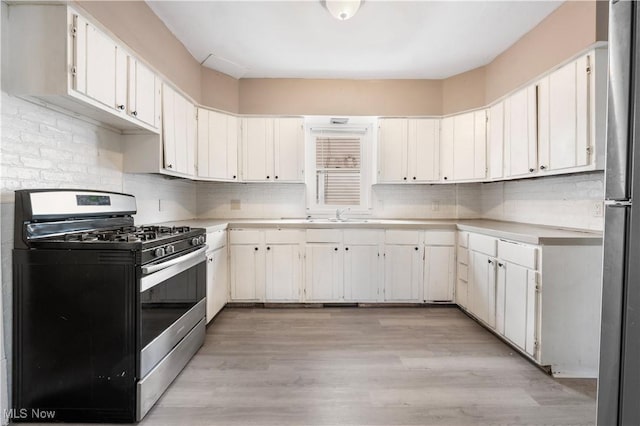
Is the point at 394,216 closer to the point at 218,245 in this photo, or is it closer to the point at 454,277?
the point at 454,277

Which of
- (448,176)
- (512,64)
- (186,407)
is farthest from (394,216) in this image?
(186,407)

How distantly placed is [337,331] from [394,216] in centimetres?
188

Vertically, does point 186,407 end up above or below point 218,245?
below

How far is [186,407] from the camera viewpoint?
6.00 feet

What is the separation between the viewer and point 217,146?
3639mm

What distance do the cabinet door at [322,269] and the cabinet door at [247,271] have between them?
1.79 feet

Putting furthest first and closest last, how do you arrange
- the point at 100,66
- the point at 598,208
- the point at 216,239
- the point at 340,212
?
the point at 340,212 → the point at 216,239 → the point at 598,208 → the point at 100,66

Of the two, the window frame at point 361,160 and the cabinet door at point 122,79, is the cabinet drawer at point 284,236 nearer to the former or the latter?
the window frame at point 361,160

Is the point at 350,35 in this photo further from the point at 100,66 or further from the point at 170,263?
the point at 170,263

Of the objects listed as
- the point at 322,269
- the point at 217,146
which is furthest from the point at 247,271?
the point at 217,146

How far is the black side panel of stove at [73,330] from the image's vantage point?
5.39 feet

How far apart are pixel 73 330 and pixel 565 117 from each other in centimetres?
360

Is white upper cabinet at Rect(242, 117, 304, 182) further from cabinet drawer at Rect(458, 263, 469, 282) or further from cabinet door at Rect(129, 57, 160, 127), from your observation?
cabinet drawer at Rect(458, 263, 469, 282)

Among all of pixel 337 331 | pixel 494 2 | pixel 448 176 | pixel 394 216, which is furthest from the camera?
pixel 394 216
